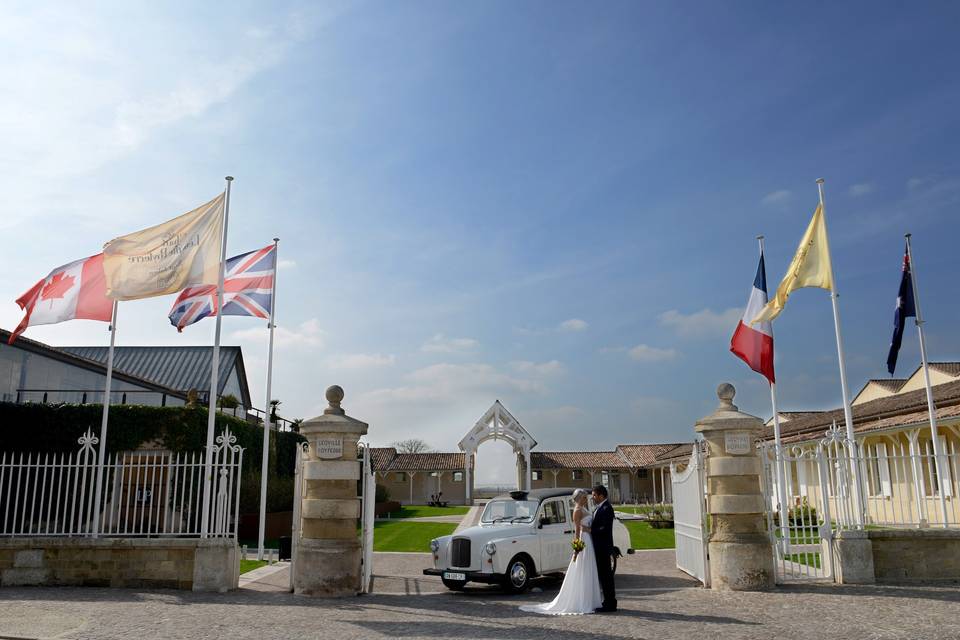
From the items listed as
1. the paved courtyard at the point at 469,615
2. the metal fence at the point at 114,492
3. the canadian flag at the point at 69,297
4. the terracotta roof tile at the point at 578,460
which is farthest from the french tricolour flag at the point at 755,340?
the terracotta roof tile at the point at 578,460

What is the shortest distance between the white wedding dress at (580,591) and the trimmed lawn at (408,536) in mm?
→ 10139

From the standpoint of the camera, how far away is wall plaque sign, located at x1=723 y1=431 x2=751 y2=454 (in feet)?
37.0

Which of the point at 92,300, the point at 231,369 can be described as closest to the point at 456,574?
the point at 92,300

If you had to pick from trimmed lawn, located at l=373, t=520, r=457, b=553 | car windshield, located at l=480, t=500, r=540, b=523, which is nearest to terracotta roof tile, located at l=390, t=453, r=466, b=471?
→ trimmed lawn, located at l=373, t=520, r=457, b=553

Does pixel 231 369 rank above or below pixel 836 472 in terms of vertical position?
above

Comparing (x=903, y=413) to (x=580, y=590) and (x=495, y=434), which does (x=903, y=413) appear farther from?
(x=495, y=434)

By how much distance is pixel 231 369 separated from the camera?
3997 centimetres

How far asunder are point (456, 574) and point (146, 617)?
451 centimetres

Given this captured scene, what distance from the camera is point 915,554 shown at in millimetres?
11391

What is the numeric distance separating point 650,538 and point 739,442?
1190cm

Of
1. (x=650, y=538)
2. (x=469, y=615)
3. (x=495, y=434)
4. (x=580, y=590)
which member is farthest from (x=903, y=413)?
(x=495, y=434)

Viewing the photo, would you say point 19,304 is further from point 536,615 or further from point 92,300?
point 536,615

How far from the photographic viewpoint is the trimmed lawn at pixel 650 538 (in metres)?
19.7

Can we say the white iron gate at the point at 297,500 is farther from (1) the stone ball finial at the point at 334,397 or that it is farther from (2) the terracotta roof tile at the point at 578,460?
(2) the terracotta roof tile at the point at 578,460
